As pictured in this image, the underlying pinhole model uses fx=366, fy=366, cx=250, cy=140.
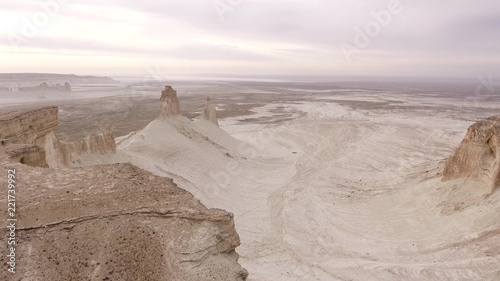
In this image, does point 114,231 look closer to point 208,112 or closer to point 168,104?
point 168,104

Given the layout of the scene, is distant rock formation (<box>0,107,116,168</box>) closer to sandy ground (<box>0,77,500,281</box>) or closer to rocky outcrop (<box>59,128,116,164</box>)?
rocky outcrop (<box>59,128,116,164</box>)

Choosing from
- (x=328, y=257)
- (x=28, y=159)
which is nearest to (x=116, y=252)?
(x=28, y=159)

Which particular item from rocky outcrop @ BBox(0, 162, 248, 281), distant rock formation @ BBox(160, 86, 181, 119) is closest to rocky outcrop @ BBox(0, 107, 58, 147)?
rocky outcrop @ BBox(0, 162, 248, 281)

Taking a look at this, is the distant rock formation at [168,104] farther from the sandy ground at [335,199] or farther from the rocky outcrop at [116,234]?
the rocky outcrop at [116,234]

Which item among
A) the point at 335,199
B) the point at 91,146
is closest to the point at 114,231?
the point at 91,146

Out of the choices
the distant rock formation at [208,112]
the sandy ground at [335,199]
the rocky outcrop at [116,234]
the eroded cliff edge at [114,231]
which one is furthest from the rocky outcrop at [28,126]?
the distant rock formation at [208,112]

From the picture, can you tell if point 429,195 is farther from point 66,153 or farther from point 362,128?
point 362,128
